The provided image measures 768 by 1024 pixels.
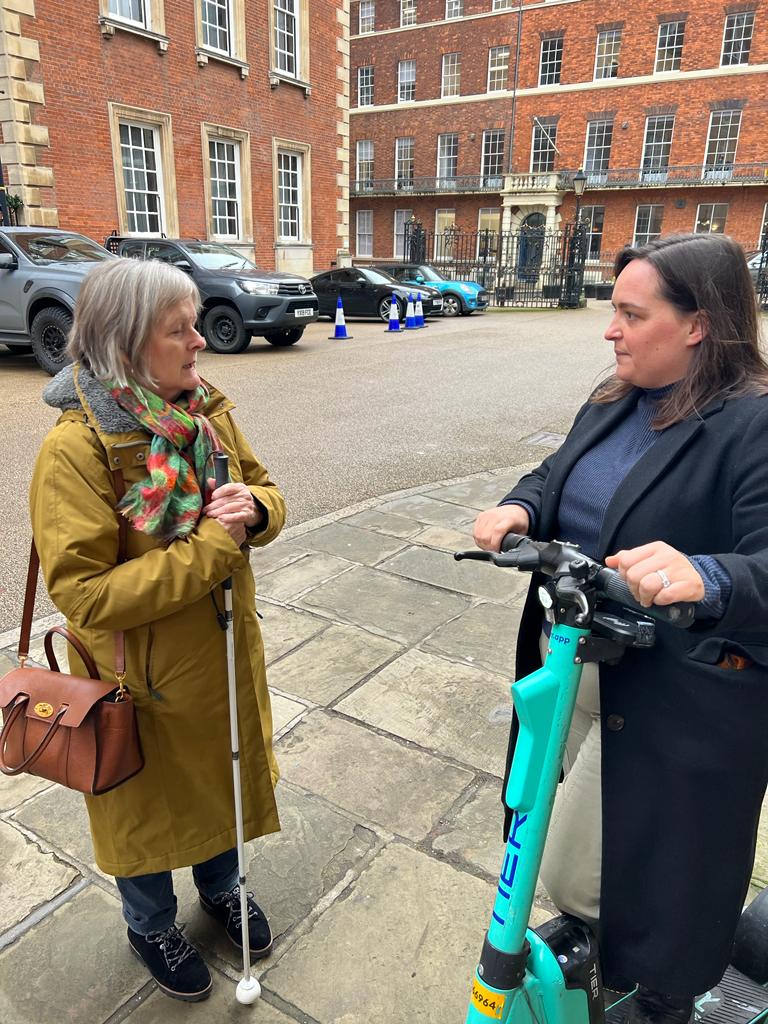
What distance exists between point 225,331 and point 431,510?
840 centimetres

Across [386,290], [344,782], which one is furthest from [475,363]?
[344,782]

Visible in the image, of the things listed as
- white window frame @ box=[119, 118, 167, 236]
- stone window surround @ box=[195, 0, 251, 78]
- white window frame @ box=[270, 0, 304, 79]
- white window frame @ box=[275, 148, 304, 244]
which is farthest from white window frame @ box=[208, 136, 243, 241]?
white window frame @ box=[270, 0, 304, 79]

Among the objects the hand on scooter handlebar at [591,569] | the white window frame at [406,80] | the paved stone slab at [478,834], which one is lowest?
the paved stone slab at [478,834]

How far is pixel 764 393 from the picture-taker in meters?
1.46

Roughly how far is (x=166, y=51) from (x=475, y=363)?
36.8ft

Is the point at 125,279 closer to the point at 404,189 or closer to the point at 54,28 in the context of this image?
the point at 54,28

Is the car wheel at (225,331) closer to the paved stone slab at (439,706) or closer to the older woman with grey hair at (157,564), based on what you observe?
the paved stone slab at (439,706)

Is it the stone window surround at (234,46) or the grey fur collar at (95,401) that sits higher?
the stone window surround at (234,46)

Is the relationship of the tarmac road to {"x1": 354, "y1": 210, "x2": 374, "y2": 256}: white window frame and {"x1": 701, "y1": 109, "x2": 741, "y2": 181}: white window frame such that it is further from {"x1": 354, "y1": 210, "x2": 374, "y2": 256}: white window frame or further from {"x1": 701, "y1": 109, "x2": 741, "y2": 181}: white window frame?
{"x1": 354, "y1": 210, "x2": 374, "y2": 256}: white window frame

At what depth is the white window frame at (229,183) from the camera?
19078 millimetres

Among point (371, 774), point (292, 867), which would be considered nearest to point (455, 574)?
point (371, 774)

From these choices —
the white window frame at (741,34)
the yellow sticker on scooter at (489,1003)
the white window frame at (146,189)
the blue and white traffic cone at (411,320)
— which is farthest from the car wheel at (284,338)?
the white window frame at (741,34)

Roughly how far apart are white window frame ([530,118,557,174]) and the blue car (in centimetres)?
1970

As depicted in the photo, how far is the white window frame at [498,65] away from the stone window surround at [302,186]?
21362 millimetres
